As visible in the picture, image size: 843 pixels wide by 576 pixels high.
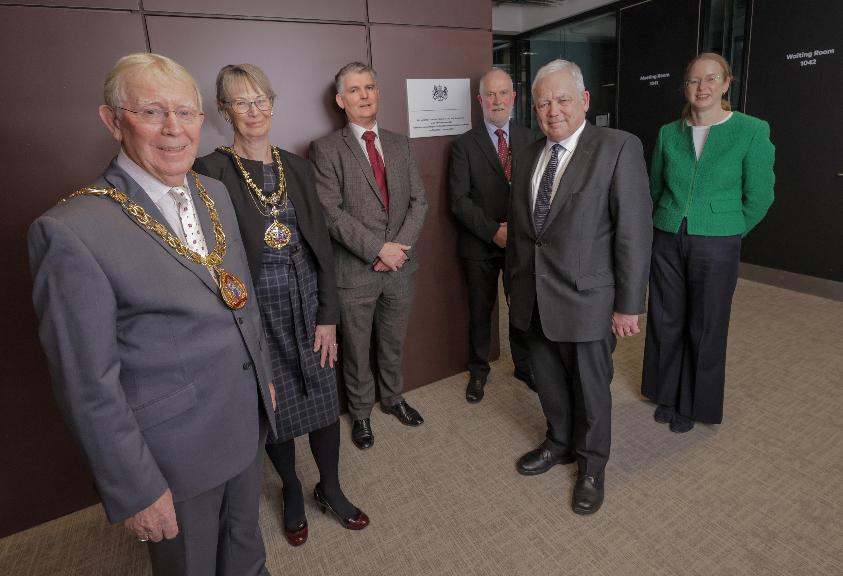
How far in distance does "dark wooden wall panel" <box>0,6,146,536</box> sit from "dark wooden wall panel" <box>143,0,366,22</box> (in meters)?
0.19

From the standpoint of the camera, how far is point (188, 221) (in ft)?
4.22

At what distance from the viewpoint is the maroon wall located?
200 centimetres

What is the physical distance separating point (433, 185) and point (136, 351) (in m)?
2.27

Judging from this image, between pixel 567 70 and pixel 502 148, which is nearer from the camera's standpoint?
pixel 567 70

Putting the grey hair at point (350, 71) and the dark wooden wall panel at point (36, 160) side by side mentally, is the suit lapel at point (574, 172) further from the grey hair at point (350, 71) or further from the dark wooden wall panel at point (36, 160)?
the dark wooden wall panel at point (36, 160)

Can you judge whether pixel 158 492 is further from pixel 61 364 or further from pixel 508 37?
pixel 508 37

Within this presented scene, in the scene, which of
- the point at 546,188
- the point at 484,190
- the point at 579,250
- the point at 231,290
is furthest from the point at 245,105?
the point at 484,190

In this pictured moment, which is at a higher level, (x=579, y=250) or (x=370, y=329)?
(x=579, y=250)

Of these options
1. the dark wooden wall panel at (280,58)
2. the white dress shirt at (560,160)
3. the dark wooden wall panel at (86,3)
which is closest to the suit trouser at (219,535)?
the white dress shirt at (560,160)

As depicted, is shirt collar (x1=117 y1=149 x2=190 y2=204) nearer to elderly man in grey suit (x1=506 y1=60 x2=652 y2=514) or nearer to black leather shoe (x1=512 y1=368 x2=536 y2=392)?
elderly man in grey suit (x1=506 y1=60 x2=652 y2=514)

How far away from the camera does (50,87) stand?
2.02m

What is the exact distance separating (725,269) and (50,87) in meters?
3.11

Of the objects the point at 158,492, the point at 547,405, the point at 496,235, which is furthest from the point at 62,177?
the point at 547,405

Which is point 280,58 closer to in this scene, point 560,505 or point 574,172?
point 574,172
